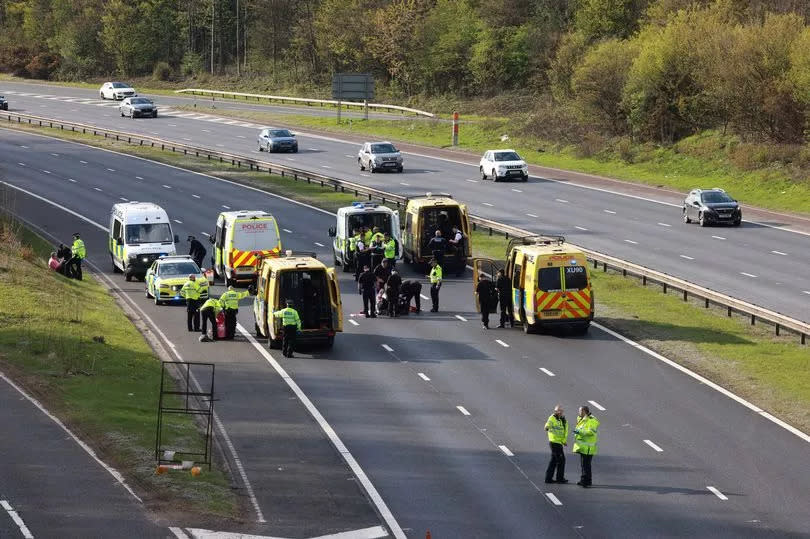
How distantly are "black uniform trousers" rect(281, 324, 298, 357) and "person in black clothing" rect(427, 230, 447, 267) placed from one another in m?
11.9

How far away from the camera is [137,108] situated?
10144 cm

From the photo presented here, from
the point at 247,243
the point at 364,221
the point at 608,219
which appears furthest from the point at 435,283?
the point at 608,219

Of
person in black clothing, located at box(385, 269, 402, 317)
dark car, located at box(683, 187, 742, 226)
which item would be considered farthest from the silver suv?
Answer: person in black clothing, located at box(385, 269, 402, 317)

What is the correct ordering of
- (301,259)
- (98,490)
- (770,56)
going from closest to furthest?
(98,490), (301,259), (770,56)

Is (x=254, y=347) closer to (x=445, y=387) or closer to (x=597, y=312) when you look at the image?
(x=445, y=387)

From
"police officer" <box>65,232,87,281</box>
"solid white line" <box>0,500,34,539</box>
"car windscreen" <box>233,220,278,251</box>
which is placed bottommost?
"police officer" <box>65,232,87,281</box>

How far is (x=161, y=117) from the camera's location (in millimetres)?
103750

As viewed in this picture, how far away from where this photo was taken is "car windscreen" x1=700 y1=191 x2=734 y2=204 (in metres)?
55.9

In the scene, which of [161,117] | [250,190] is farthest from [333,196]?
[161,117]

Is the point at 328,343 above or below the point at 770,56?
below

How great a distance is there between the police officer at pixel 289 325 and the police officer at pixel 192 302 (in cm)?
377

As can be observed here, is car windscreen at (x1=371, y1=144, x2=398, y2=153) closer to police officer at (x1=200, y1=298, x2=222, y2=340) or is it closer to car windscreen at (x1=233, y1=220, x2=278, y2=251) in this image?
car windscreen at (x1=233, y1=220, x2=278, y2=251)

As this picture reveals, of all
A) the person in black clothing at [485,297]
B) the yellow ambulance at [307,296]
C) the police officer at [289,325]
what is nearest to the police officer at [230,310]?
the yellow ambulance at [307,296]

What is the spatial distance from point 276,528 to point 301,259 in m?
14.3
